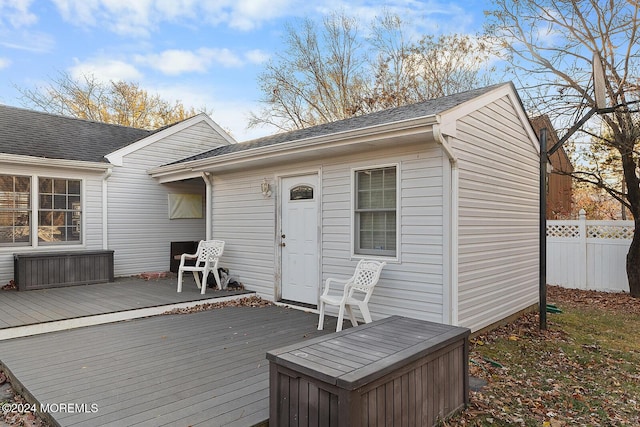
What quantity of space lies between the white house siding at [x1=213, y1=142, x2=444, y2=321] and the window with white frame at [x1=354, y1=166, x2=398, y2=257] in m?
0.13

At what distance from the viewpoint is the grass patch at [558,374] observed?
299 cm

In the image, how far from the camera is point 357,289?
15.5ft

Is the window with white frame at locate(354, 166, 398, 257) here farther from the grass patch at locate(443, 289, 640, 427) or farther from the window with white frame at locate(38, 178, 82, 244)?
the window with white frame at locate(38, 178, 82, 244)

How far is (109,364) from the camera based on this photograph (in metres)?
3.54

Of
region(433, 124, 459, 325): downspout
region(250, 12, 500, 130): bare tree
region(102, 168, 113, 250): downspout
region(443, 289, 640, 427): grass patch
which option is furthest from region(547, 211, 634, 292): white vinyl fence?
region(102, 168, 113, 250): downspout

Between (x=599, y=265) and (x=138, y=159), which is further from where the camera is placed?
(x=138, y=159)

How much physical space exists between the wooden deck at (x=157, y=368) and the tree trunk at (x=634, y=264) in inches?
269

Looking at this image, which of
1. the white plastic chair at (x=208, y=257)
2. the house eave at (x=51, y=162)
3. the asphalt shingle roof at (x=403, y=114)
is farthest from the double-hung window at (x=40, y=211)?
the asphalt shingle roof at (x=403, y=114)

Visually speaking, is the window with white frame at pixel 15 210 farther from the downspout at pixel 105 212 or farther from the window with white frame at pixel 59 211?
the downspout at pixel 105 212

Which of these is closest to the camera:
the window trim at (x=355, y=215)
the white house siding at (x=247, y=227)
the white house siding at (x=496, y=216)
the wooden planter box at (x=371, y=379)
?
the wooden planter box at (x=371, y=379)

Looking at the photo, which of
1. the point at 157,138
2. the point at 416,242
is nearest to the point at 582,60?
the point at 416,242

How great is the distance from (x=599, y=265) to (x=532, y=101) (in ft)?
12.9

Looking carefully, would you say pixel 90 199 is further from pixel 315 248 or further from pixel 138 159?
pixel 315 248

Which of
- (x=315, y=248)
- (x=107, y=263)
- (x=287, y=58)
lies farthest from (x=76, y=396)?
(x=287, y=58)
